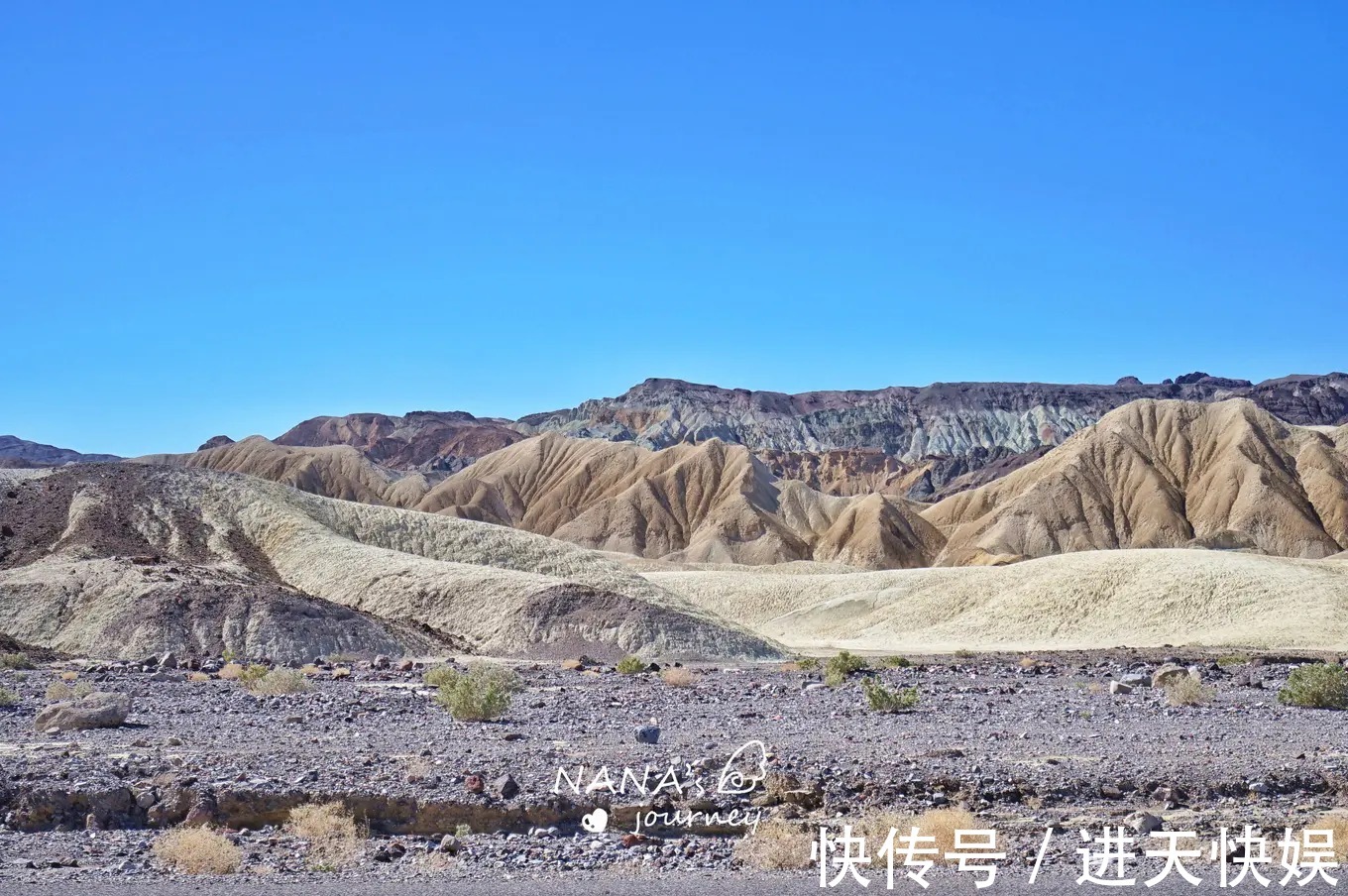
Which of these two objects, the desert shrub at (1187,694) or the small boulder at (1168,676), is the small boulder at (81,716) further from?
the small boulder at (1168,676)

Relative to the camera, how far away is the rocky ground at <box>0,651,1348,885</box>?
Answer: 43.7ft

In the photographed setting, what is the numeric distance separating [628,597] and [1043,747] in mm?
32101

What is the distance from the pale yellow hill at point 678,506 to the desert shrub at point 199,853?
113 m

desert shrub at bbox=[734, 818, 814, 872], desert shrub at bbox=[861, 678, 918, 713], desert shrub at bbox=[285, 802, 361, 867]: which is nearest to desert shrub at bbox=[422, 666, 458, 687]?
desert shrub at bbox=[861, 678, 918, 713]

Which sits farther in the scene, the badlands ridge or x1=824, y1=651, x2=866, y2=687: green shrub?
the badlands ridge

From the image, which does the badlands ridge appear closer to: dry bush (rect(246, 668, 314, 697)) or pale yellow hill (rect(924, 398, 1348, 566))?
pale yellow hill (rect(924, 398, 1348, 566))

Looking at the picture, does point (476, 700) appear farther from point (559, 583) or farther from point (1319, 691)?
point (559, 583)

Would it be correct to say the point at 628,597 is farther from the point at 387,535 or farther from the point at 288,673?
the point at 288,673

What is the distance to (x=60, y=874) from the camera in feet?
39.8

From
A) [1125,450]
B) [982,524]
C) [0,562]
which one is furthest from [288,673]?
[1125,450]

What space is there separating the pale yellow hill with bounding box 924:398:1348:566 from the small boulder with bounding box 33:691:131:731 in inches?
3679

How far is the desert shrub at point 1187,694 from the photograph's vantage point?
25.1m

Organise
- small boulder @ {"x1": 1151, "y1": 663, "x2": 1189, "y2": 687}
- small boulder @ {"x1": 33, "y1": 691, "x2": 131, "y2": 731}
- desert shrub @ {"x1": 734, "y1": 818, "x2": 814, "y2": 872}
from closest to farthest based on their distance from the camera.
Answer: desert shrub @ {"x1": 734, "y1": 818, "x2": 814, "y2": 872} → small boulder @ {"x1": 33, "y1": 691, "x2": 131, "y2": 731} → small boulder @ {"x1": 1151, "y1": 663, "x2": 1189, "y2": 687}

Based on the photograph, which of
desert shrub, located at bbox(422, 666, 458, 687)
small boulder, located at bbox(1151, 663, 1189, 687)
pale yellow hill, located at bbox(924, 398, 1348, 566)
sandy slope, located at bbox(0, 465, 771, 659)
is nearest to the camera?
desert shrub, located at bbox(422, 666, 458, 687)
